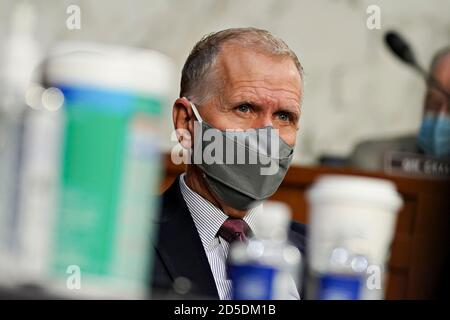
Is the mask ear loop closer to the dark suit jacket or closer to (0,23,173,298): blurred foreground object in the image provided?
the dark suit jacket

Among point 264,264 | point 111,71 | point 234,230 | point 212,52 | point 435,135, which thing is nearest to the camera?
point 111,71

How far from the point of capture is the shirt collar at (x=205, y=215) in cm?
140

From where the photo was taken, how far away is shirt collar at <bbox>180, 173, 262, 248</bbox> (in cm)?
140

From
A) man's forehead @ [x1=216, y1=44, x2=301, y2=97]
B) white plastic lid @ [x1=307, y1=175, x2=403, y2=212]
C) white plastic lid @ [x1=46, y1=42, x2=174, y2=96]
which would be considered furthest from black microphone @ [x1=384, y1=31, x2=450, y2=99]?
white plastic lid @ [x1=46, y1=42, x2=174, y2=96]

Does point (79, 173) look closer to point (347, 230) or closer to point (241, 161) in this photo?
point (347, 230)

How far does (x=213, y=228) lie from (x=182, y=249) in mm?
55

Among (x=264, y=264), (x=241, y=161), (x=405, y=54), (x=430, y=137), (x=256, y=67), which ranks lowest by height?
(x=264, y=264)

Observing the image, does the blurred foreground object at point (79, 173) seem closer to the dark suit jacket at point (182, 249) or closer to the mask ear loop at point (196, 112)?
the dark suit jacket at point (182, 249)

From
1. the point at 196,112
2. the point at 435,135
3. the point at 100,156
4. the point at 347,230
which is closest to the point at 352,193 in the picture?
the point at 347,230

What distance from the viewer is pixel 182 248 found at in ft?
4.53

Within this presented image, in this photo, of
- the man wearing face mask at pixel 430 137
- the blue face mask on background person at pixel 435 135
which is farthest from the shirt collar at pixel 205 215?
the blue face mask on background person at pixel 435 135

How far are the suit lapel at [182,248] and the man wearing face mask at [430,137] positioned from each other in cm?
164

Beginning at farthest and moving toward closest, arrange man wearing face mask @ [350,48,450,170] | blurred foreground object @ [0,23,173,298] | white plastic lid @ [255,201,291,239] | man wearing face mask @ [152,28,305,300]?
1. man wearing face mask @ [350,48,450,170]
2. man wearing face mask @ [152,28,305,300]
3. white plastic lid @ [255,201,291,239]
4. blurred foreground object @ [0,23,173,298]

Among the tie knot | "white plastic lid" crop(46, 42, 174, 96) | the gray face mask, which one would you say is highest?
the gray face mask
